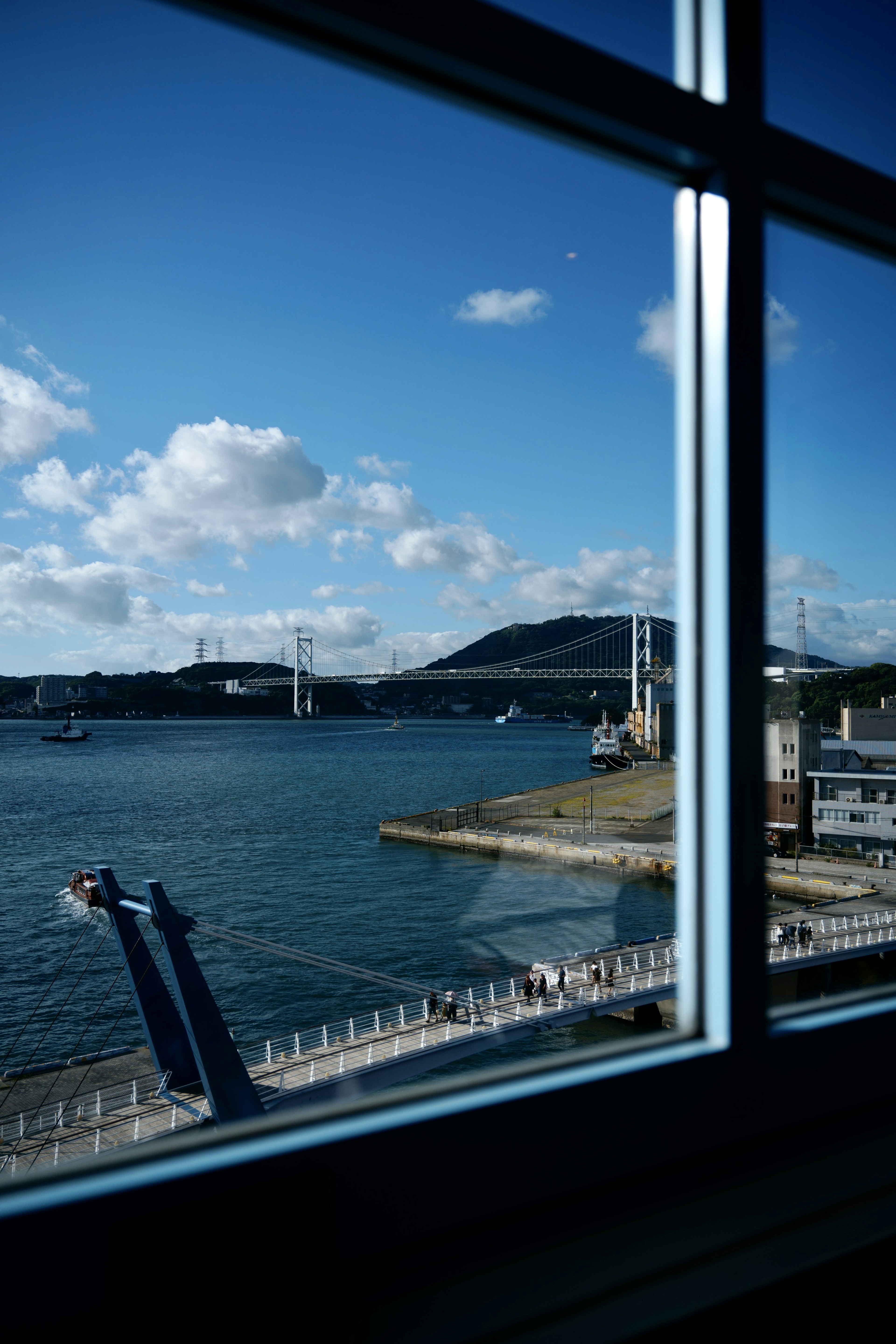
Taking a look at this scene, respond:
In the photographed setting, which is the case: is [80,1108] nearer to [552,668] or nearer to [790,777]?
[790,777]

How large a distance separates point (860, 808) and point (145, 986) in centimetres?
151

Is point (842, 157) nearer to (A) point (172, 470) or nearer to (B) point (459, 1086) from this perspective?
(A) point (172, 470)

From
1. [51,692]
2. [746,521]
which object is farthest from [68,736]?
[746,521]

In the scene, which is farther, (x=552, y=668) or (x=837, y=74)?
(x=552, y=668)

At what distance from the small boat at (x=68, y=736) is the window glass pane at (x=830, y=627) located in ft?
3.96

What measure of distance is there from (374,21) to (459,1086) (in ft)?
2.57

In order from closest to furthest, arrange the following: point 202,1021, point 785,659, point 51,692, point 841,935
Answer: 1. point 785,659
2. point 841,935
3. point 51,692
4. point 202,1021

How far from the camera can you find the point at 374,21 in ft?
1.92

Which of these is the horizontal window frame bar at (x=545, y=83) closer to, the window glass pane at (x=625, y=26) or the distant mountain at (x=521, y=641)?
the window glass pane at (x=625, y=26)

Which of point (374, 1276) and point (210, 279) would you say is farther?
point (210, 279)

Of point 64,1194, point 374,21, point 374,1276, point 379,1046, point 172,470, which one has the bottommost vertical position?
point 379,1046

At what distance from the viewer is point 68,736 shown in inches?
64.4

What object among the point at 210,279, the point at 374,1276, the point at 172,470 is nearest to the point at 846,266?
the point at 210,279

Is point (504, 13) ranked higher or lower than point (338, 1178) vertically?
higher
